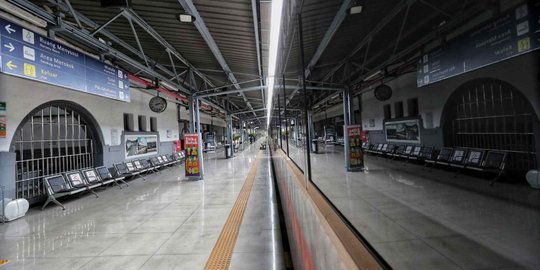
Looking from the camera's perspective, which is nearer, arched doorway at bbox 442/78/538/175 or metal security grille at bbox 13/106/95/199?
arched doorway at bbox 442/78/538/175

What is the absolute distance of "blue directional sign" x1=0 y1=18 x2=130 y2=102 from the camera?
129 inches

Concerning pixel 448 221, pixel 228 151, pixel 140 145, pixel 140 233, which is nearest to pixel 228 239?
pixel 140 233

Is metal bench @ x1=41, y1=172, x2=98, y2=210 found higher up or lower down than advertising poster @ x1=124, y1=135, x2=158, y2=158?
lower down

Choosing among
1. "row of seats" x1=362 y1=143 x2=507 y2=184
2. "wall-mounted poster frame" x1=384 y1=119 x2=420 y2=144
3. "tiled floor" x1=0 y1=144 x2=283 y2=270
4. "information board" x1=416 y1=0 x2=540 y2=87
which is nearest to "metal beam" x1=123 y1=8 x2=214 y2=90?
"tiled floor" x1=0 y1=144 x2=283 y2=270

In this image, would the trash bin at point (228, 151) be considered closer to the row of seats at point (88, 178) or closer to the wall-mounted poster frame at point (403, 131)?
the row of seats at point (88, 178)

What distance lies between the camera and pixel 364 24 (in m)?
4.72

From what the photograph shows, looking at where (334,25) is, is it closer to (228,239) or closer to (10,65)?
(228,239)

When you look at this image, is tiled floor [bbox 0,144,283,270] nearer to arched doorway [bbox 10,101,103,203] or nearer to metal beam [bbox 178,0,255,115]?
arched doorway [bbox 10,101,103,203]

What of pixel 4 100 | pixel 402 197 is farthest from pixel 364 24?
pixel 4 100

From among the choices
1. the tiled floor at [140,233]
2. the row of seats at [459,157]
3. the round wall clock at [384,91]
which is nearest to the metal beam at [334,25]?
the round wall clock at [384,91]

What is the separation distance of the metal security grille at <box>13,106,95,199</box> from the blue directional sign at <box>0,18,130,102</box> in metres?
2.24

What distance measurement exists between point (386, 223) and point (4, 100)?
7377 millimetres

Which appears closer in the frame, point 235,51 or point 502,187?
point 502,187

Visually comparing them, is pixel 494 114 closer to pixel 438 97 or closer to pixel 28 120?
pixel 438 97
